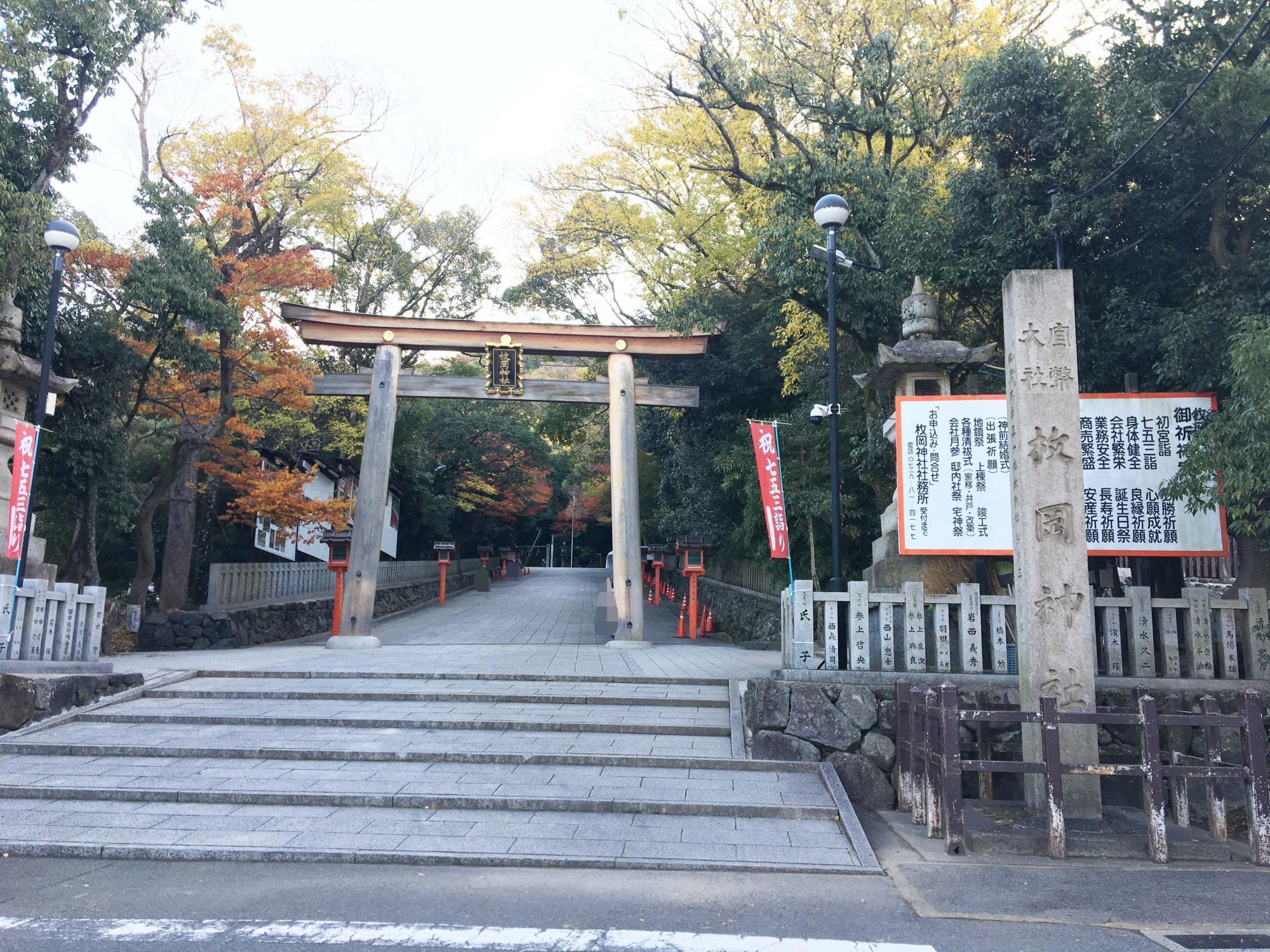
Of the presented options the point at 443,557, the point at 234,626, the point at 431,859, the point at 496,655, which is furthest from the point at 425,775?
the point at 443,557

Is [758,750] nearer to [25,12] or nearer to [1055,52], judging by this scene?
[1055,52]

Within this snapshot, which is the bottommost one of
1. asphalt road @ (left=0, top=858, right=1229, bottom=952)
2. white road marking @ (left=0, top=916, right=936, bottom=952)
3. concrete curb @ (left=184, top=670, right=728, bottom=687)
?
asphalt road @ (left=0, top=858, right=1229, bottom=952)

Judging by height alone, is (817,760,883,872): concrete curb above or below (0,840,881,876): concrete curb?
above

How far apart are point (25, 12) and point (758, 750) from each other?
1351cm

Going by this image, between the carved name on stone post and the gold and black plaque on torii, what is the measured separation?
982cm

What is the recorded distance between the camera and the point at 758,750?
7.18 metres

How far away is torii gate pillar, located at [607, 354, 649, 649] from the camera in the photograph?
46.2 feet

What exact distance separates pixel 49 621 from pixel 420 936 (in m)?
6.91

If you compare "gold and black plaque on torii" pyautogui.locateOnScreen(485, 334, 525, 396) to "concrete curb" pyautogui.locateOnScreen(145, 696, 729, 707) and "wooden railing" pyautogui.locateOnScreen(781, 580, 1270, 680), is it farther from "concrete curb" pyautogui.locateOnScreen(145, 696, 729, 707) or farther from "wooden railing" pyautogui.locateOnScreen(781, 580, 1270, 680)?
"wooden railing" pyautogui.locateOnScreen(781, 580, 1270, 680)

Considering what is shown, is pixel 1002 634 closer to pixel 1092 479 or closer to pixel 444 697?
pixel 1092 479

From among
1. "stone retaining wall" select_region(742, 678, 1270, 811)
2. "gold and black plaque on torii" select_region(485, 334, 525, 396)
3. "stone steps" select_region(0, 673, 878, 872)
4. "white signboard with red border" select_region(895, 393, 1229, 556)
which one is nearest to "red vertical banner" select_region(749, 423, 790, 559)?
→ "white signboard with red border" select_region(895, 393, 1229, 556)

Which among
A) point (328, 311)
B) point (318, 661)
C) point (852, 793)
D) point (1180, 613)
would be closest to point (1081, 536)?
point (1180, 613)

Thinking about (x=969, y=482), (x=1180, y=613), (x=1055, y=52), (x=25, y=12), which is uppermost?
(x=25, y=12)

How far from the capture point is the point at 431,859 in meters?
5.16
